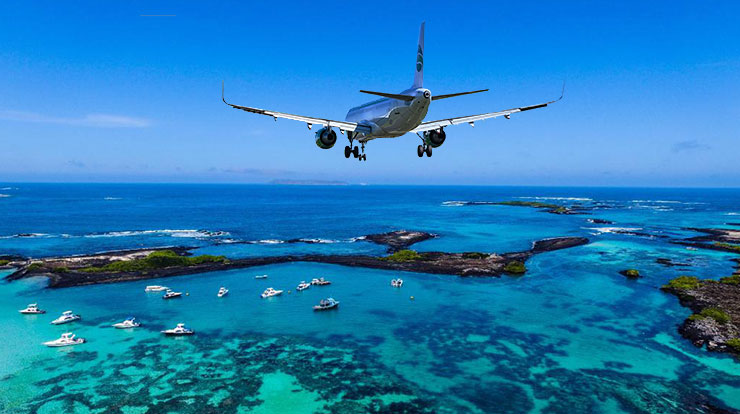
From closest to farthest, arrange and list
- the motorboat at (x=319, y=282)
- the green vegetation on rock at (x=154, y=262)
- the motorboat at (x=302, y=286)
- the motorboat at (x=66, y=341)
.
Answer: the motorboat at (x=66, y=341) → the motorboat at (x=302, y=286) → the motorboat at (x=319, y=282) → the green vegetation on rock at (x=154, y=262)

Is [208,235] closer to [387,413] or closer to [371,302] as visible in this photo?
[371,302]

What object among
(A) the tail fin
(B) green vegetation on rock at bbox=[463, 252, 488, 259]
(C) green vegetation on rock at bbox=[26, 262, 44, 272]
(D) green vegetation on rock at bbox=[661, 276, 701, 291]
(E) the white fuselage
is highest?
(A) the tail fin

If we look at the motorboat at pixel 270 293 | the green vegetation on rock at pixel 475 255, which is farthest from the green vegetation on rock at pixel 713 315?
the motorboat at pixel 270 293

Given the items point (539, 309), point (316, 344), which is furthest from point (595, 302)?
point (316, 344)

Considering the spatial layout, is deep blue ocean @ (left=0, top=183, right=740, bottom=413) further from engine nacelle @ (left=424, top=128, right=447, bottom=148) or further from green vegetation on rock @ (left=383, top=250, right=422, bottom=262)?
engine nacelle @ (left=424, top=128, right=447, bottom=148)

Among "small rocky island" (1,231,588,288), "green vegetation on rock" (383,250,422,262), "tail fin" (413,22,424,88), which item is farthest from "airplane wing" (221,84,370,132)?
"green vegetation on rock" (383,250,422,262)

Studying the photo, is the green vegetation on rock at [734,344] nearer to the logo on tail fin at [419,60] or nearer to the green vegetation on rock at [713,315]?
the green vegetation on rock at [713,315]

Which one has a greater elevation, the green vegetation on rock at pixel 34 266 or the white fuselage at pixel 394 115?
the white fuselage at pixel 394 115
